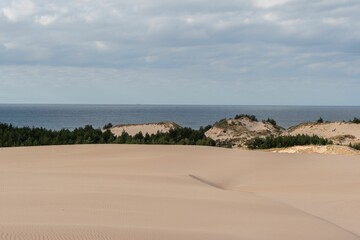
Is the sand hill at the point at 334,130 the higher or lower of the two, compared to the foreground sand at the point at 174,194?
higher

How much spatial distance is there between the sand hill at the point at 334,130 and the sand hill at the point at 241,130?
3.56 feet

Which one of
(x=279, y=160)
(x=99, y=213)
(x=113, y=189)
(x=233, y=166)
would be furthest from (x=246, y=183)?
(x=99, y=213)

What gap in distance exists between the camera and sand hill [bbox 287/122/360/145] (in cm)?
1912

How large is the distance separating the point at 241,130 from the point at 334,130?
3.83 m

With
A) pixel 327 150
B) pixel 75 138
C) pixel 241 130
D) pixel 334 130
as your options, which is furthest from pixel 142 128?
pixel 327 150

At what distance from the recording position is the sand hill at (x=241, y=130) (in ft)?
68.2

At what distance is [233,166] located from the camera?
11242 millimetres

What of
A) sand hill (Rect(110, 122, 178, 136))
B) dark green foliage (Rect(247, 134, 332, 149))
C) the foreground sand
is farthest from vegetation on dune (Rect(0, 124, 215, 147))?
sand hill (Rect(110, 122, 178, 136))

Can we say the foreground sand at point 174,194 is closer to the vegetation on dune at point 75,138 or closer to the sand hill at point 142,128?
the vegetation on dune at point 75,138

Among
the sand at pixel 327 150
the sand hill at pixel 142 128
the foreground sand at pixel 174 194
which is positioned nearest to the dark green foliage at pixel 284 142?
the sand at pixel 327 150

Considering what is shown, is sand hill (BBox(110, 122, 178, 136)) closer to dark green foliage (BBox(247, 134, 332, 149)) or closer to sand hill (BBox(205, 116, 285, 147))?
sand hill (BBox(205, 116, 285, 147))

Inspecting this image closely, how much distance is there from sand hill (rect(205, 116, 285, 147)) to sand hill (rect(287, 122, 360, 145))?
108cm

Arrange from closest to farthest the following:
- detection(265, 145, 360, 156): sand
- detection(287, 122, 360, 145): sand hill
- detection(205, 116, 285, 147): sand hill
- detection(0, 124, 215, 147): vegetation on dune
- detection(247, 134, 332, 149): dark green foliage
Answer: detection(265, 145, 360, 156): sand → detection(0, 124, 215, 147): vegetation on dune → detection(247, 134, 332, 149): dark green foliage → detection(287, 122, 360, 145): sand hill → detection(205, 116, 285, 147): sand hill

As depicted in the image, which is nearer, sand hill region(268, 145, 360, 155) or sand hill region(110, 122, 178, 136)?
sand hill region(268, 145, 360, 155)
